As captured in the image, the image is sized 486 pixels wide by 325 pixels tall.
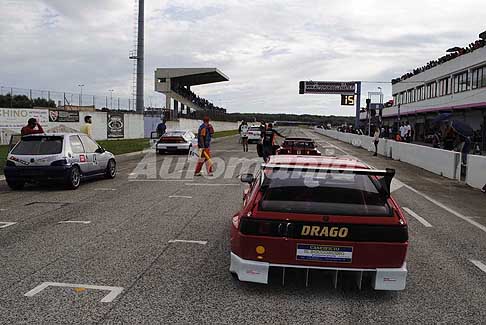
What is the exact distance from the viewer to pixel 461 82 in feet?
126

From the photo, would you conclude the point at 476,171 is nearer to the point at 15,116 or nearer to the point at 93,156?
the point at 93,156

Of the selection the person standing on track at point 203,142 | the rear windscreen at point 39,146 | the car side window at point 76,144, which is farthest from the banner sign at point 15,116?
the rear windscreen at point 39,146

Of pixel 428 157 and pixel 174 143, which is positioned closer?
pixel 428 157

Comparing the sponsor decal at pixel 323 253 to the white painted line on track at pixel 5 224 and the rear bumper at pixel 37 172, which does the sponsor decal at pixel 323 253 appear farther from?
the rear bumper at pixel 37 172

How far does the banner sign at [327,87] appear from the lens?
6519 centimetres

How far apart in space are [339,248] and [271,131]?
12248 millimetres

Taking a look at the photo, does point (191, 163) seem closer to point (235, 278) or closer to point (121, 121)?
point (235, 278)

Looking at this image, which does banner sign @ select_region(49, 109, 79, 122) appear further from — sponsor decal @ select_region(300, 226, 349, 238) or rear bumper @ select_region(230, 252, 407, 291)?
sponsor decal @ select_region(300, 226, 349, 238)

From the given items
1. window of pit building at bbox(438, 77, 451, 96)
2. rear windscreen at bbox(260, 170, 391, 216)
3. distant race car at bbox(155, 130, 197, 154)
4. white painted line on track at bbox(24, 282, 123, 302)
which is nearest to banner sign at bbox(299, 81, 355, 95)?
window of pit building at bbox(438, 77, 451, 96)

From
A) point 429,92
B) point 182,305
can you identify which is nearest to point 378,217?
point 182,305

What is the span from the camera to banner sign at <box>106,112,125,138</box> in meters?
36.1

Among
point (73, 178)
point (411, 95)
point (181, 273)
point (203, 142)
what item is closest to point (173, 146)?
point (203, 142)

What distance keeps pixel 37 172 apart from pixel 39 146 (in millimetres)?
690

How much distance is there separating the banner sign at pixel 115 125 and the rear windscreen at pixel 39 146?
24.5m
